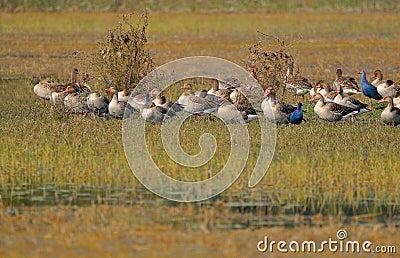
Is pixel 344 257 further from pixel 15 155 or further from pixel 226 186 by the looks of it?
pixel 15 155

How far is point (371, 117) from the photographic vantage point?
58.0ft

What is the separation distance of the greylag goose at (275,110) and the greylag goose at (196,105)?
91 cm

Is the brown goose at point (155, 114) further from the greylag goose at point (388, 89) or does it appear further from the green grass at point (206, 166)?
the greylag goose at point (388, 89)

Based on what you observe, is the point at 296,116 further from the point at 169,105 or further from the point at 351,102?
the point at 169,105

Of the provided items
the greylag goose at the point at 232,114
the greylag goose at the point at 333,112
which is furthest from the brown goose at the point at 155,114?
the greylag goose at the point at 333,112

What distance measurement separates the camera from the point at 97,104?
56.0ft

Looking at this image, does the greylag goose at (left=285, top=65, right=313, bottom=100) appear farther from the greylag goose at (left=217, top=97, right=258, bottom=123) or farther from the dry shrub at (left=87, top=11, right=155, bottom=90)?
the greylag goose at (left=217, top=97, right=258, bottom=123)

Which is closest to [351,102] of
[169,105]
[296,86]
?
[296,86]

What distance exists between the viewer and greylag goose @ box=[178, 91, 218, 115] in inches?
655

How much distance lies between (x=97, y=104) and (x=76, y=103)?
1.51ft

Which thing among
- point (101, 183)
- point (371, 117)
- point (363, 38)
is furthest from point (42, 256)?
point (363, 38)

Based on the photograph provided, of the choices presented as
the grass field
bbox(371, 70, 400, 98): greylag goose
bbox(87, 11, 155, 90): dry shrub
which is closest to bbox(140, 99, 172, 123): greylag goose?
the grass field

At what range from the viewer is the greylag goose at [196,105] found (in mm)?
16625

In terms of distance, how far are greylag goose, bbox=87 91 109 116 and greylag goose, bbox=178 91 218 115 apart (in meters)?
1.42
